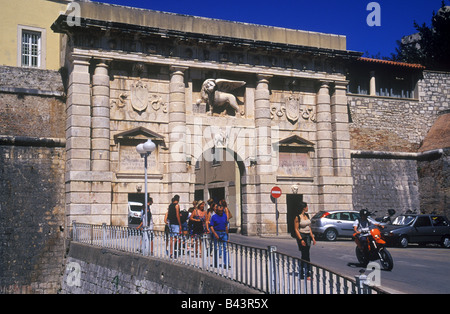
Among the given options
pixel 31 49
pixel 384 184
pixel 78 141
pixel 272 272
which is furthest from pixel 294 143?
pixel 272 272

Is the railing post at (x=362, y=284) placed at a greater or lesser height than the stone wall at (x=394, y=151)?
lesser

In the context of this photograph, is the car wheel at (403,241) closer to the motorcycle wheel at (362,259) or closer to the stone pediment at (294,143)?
the stone pediment at (294,143)

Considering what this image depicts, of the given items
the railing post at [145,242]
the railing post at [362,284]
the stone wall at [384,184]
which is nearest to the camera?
the railing post at [362,284]

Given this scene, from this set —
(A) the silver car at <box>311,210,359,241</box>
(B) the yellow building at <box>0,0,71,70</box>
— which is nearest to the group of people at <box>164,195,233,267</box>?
(A) the silver car at <box>311,210,359,241</box>

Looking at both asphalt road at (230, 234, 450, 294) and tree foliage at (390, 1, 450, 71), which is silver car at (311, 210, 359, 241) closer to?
asphalt road at (230, 234, 450, 294)

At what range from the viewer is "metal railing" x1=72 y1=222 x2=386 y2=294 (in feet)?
23.9

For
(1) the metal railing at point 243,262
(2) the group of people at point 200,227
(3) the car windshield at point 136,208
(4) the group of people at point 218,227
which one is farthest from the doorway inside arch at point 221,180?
(1) the metal railing at point 243,262

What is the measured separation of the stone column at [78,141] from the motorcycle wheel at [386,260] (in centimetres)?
1213

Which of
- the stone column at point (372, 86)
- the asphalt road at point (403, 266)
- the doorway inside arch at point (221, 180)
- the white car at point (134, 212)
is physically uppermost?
the stone column at point (372, 86)

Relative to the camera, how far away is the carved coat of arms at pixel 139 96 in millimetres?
22750

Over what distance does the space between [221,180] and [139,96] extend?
14.8 metres

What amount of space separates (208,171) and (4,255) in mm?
20479

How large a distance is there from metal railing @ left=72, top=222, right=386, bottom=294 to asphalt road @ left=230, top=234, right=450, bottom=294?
2976 millimetres

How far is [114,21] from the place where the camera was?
72.2 feet
